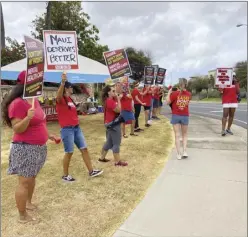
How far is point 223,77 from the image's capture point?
890 centimetres

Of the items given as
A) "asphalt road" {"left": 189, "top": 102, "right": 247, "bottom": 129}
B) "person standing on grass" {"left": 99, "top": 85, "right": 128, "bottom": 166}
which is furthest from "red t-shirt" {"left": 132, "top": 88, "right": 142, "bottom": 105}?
"asphalt road" {"left": 189, "top": 102, "right": 247, "bottom": 129}

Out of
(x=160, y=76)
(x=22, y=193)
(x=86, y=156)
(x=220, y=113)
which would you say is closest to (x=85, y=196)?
(x=86, y=156)

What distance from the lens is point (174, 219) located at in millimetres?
3730

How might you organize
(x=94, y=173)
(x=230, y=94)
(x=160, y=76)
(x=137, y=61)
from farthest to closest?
(x=137, y=61), (x=160, y=76), (x=230, y=94), (x=94, y=173)

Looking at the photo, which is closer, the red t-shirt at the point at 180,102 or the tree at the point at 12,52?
the red t-shirt at the point at 180,102

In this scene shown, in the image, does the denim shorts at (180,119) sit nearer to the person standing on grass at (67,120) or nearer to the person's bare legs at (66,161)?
the person standing on grass at (67,120)

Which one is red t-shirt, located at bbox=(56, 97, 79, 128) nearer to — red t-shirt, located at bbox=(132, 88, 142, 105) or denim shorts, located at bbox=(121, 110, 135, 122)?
denim shorts, located at bbox=(121, 110, 135, 122)

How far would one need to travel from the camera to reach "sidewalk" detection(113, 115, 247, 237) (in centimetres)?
351

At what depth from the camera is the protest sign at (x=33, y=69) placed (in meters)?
3.45

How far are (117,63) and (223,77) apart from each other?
9.78ft

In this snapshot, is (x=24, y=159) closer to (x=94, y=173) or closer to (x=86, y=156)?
(x=86, y=156)

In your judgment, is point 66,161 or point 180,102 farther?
point 180,102

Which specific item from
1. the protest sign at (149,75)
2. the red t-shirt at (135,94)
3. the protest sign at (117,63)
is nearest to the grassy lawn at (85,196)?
the protest sign at (117,63)

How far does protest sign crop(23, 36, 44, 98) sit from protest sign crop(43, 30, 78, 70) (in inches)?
69.8
